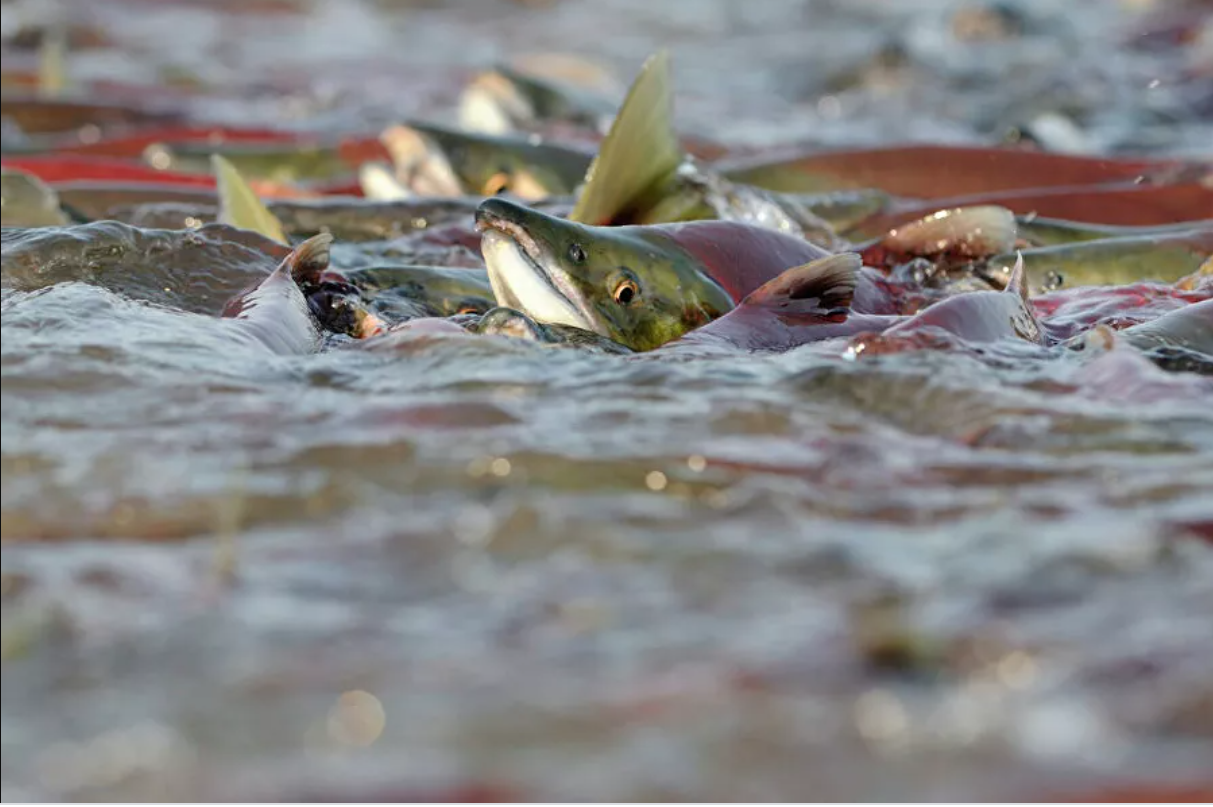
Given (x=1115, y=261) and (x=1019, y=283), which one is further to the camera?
(x=1115, y=261)

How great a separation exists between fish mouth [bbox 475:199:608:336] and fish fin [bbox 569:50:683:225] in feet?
1.66

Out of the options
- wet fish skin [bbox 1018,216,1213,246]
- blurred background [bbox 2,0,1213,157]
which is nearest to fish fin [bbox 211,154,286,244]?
wet fish skin [bbox 1018,216,1213,246]

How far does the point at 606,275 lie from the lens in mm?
2281

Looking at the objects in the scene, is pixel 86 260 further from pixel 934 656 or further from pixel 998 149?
pixel 998 149

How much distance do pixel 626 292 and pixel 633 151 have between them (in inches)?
24.2

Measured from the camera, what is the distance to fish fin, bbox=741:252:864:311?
2.33 metres

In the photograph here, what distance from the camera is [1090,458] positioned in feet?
5.78

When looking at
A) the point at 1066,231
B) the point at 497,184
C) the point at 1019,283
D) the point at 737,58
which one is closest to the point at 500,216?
the point at 1019,283

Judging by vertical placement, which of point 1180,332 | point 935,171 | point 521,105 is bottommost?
point 1180,332

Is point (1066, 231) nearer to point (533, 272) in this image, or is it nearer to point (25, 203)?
point (533, 272)

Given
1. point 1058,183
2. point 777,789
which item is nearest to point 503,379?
point 777,789

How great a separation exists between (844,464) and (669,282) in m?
0.70

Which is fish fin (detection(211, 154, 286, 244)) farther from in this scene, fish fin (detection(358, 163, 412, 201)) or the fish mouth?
fish fin (detection(358, 163, 412, 201))

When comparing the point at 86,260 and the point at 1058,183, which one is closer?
the point at 86,260
